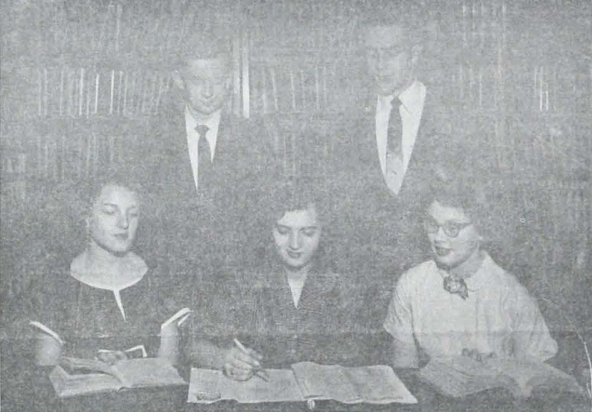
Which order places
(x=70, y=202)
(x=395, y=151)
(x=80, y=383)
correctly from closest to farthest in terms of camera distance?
(x=80, y=383), (x=70, y=202), (x=395, y=151)

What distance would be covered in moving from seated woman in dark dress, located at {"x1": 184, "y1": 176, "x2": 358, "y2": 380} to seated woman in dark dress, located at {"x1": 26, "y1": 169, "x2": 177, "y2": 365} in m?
0.28

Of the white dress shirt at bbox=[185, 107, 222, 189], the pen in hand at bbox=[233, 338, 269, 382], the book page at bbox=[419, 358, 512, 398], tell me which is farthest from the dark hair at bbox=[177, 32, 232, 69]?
the book page at bbox=[419, 358, 512, 398]

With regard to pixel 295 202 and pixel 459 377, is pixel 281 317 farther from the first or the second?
pixel 459 377

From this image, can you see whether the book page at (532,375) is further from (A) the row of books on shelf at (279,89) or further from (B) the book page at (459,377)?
(A) the row of books on shelf at (279,89)

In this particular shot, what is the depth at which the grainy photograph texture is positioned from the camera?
15.6 feet

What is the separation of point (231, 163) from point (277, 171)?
26 cm

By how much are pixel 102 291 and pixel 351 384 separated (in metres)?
1.45

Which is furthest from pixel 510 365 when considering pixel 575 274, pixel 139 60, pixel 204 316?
pixel 139 60

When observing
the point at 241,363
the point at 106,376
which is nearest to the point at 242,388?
the point at 241,363

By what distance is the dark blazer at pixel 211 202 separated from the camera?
482 cm

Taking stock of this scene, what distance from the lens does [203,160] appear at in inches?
191

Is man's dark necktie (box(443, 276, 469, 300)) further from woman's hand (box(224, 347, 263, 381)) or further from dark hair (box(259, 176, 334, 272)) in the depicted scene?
woman's hand (box(224, 347, 263, 381))

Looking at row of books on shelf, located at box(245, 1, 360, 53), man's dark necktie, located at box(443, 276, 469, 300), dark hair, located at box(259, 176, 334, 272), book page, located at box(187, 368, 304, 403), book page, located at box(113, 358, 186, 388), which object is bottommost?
book page, located at box(187, 368, 304, 403)

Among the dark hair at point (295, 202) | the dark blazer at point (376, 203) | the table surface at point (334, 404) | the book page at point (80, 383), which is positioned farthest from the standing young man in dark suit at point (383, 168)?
the book page at point (80, 383)
